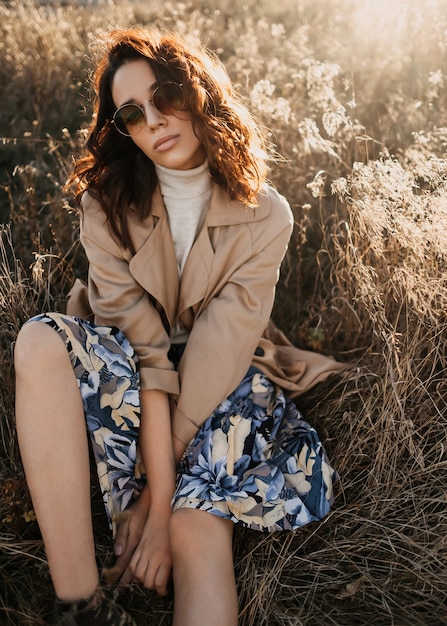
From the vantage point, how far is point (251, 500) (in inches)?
81.7

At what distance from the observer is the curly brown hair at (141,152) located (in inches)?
86.3

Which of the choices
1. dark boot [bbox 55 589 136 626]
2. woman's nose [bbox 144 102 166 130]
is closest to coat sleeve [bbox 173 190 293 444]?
woman's nose [bbox 144 102 166 130]

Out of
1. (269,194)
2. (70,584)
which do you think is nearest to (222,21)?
(269,194)

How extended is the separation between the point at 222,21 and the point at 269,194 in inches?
138

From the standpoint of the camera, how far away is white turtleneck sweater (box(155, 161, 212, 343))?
2373mm

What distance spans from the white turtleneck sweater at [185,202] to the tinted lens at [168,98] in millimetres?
240

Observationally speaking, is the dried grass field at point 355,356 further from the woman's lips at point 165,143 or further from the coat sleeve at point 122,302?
the woman's lips at point 165,143

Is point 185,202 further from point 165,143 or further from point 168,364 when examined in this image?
point 168,364

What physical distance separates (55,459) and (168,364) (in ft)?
1.69

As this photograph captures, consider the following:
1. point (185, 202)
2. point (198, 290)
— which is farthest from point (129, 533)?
point (185, 202)

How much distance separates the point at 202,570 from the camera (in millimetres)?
1927

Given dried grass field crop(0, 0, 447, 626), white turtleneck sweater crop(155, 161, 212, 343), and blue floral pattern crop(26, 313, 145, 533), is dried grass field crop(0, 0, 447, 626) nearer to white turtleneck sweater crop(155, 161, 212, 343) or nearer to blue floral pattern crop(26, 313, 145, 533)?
blue floral pattern crop(26, 313, 145, 533)

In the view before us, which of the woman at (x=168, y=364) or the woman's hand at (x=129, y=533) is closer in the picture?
the woman at (x=168, y=364)

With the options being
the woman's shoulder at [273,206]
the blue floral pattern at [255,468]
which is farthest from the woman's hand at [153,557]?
the woman's shoulder at [273,206]
